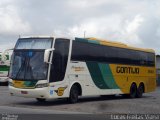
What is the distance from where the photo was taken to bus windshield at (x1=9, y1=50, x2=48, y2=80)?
2275 centimetres

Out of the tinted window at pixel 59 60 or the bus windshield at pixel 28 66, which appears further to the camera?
the tinted window at pixel 59 60

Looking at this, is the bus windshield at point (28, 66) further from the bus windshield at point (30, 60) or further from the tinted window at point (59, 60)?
the tinted window at point (59, 60)

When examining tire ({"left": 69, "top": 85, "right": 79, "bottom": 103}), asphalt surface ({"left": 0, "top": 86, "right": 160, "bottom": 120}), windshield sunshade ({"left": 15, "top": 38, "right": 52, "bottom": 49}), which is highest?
windshield sunshade ({"left": 15, "top": 38, "right": 52, "bottom": 49})

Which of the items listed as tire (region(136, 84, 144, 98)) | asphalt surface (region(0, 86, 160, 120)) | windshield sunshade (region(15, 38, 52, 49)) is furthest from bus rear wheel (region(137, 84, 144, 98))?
windshield sunshade (region(15, 38, 52, 49))

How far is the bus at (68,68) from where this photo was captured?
2277cm

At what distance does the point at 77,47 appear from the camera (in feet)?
81.7

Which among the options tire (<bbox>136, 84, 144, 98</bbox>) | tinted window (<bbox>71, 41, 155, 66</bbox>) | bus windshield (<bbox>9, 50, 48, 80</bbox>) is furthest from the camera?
tire (<bbox>136, 84, 144, 98</bbox>)

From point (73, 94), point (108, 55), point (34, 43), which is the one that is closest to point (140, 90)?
point (108, 55)

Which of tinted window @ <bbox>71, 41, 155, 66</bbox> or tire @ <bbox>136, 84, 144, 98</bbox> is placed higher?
tinted window @ <bbox>71, 41, 155, 66</bbox>

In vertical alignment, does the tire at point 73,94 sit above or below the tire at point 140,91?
below

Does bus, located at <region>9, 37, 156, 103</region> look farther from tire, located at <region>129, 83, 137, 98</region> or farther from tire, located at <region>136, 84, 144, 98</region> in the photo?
tire, located at <region>136, 84, 144, 98</region>

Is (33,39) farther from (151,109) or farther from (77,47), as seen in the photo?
(151,109)

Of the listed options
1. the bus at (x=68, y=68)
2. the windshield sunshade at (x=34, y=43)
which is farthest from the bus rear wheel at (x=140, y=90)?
the windshield sunshade at (x=34, y=43)

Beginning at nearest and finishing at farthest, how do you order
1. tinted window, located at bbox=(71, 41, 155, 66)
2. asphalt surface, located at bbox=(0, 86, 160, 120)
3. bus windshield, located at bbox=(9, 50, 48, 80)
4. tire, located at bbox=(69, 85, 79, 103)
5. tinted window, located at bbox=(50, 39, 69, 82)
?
asphalt surface, located at bbox=(0, 86, 160, 120), bus windshield, located at bbox=(9, 50, 48, 80), tinted window, located at bbox=(50, 39, 69, 82), tire, located at bbox=(69, 85, 79, 103), tinted window, located at bbox=(71, 41, 155, 66)
